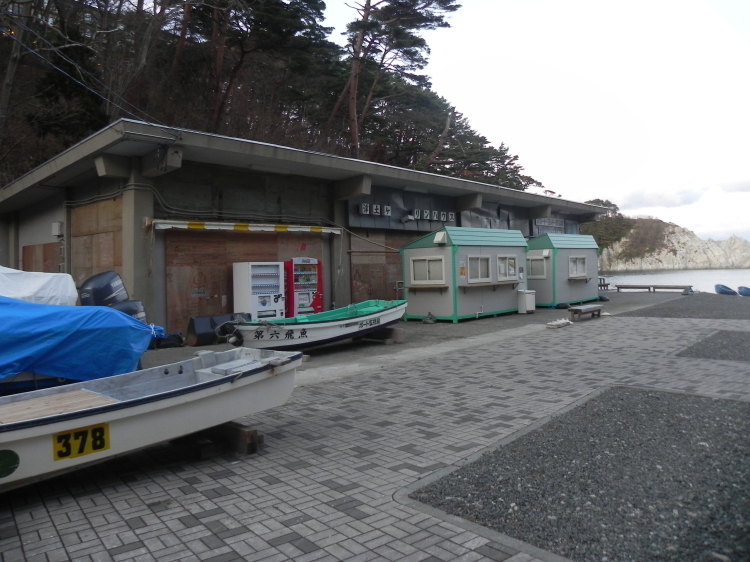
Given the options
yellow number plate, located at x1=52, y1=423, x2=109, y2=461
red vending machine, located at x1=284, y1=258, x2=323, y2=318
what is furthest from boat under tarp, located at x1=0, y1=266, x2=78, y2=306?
red vending machine, located at x1=284, y1=258, x2=323, y2=318

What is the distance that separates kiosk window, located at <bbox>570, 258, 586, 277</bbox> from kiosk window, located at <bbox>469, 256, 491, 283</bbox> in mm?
6079

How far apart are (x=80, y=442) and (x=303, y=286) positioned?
1137 cm

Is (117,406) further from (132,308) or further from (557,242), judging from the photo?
(557,242)

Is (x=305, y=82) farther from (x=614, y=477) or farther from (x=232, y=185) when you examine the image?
(x=614, y=477)

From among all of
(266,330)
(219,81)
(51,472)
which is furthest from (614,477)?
(219,81)

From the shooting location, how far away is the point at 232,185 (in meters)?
14.9

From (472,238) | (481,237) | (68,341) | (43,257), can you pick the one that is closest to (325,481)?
(68,341)

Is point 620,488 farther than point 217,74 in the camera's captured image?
No

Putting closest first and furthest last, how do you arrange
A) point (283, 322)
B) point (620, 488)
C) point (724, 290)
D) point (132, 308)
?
point (620, 488) → point (283, 322) → point (132, 308) → point (724, 290)

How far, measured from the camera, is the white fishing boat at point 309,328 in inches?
423

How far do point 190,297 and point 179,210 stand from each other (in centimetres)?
217

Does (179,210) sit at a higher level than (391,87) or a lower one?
lower

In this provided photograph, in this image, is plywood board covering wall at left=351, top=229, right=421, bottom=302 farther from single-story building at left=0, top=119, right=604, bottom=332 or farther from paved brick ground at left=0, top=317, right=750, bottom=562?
paved brick ground at left=0, top=317, right=750, bottom=562

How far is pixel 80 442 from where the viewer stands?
4.35 meters
